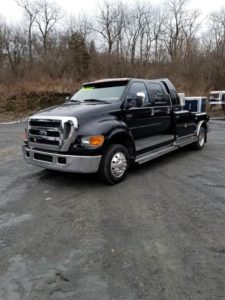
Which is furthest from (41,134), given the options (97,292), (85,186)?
(97,292)

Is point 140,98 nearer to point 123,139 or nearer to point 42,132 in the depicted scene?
point 123,139

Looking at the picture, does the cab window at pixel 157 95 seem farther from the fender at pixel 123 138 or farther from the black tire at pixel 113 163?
the black tire at pixel 113 163

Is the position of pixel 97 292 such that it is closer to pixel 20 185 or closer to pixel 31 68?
pixel 20 185

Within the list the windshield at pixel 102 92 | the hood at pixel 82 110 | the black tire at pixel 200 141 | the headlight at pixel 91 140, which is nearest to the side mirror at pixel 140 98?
the windshield at pixel 102 92

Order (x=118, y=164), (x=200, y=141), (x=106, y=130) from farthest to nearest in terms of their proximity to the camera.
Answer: (x=200, y=141) → (x=118, y=164) → (x=106, y=130)

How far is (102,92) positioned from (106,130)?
1.51m

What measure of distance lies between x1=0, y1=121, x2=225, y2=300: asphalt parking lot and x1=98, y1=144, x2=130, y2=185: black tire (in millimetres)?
205

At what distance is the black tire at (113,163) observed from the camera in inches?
212

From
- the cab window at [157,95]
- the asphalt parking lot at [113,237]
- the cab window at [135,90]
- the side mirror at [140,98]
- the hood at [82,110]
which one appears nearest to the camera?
the asphalt parking lot at [113,237]

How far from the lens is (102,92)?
652cm

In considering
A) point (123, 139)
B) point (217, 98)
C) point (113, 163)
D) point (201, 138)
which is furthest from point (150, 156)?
point (217, 98)

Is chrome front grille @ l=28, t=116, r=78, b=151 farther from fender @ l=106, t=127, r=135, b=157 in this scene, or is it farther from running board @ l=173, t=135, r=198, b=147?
running board @ l=173, t=135, r=198, b=147

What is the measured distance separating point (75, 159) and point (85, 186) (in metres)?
0.71

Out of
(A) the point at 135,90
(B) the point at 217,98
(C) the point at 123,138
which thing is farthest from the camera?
(B) the point at 217,98
